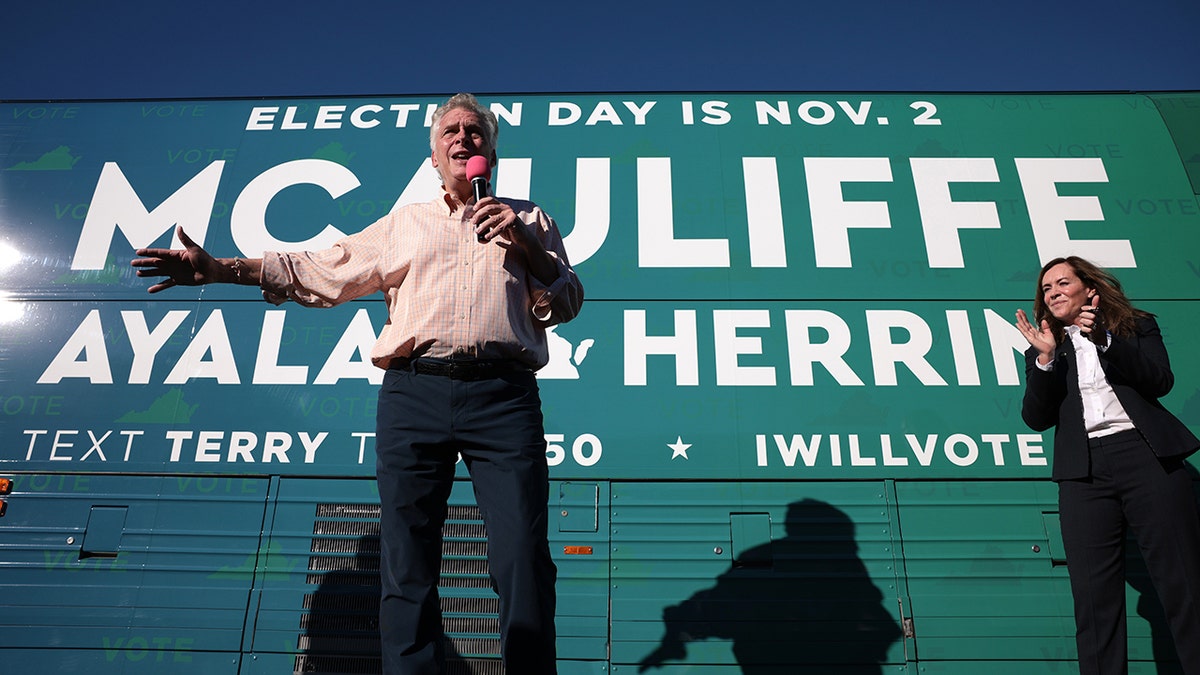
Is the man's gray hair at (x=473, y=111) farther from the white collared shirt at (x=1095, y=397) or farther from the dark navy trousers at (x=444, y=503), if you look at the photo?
the white collared shirt at (x=1095, y=397)

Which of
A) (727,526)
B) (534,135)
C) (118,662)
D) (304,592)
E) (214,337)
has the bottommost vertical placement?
(118,662)

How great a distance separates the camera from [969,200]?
3.77 metres

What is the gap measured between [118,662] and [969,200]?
4.05m

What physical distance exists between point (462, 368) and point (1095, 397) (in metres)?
2.09

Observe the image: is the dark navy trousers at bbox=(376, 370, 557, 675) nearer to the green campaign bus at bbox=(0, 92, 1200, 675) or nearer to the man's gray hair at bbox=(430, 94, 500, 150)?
the man's gray hair at bbox=(430, 94, 500, 150)

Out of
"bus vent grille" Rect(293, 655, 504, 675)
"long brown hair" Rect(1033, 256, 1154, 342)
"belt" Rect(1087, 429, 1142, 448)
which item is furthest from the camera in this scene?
"bus vent grille" Rect(293, 655, 504, 675)

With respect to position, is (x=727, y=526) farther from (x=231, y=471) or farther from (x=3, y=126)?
(x=3, y=126)

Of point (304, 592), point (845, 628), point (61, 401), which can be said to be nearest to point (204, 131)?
point (61, 401)

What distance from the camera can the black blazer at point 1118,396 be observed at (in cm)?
243

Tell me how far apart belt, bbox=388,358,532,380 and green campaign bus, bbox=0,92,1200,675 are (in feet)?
4.66

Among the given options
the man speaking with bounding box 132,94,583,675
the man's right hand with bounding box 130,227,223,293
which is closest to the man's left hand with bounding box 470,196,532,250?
the man speaking with bounding box 132,94,583,675

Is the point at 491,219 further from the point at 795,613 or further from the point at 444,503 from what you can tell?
the point at 795,613

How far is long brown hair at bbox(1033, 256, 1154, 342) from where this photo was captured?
8.50ft

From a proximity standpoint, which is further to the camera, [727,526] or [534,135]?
[534,135]
